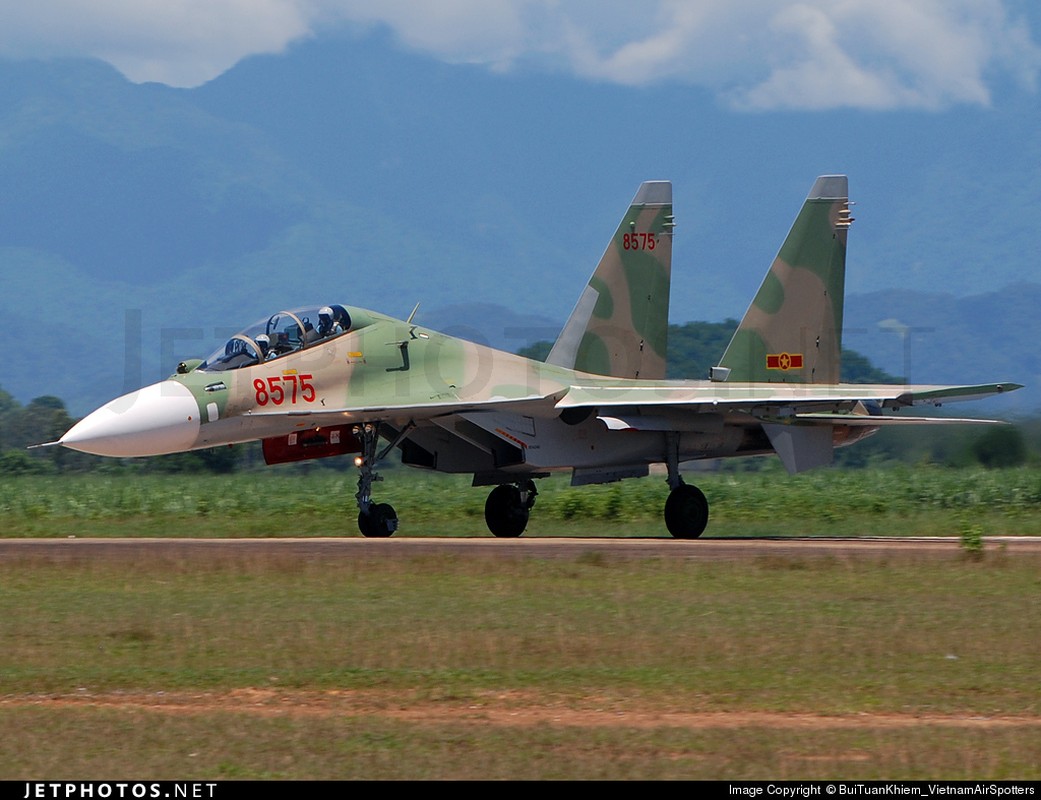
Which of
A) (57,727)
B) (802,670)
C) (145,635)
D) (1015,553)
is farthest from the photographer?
(1015,553)

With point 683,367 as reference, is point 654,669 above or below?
below

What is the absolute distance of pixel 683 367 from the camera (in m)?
87.9

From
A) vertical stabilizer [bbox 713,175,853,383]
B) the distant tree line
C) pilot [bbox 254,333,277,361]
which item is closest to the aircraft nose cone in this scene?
pilot [bbox 254,333,277,361]

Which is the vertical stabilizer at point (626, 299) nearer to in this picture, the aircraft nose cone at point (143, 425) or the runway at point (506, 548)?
the runway at point (506, 548)

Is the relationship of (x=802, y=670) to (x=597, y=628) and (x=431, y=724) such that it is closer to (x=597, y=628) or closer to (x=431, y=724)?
(x=597, y=628)

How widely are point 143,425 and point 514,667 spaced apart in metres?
9.72

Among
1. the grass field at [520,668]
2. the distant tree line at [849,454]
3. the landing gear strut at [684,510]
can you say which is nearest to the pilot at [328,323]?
the grass field at [520,668]

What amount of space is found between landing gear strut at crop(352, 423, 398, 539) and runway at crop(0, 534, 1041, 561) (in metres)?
0.66

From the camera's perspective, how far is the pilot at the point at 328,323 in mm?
21188

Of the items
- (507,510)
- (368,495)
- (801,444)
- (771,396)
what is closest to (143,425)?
(368,495)

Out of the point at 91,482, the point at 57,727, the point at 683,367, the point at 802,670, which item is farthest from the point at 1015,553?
the point at 683,367

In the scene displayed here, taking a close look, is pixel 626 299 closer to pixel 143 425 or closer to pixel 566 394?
pixel 566 394

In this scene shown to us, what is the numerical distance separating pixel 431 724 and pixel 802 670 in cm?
300

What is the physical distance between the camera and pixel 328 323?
2127 centimetres
